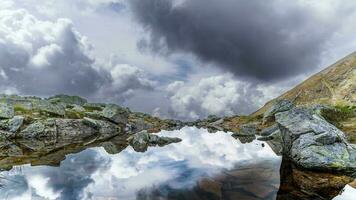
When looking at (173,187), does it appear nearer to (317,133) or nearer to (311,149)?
(311,149)

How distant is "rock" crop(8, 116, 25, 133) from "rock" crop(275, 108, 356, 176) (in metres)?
57.6

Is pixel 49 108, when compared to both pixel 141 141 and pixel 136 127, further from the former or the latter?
pixel 141 141

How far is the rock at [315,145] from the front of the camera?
32062 millimetres

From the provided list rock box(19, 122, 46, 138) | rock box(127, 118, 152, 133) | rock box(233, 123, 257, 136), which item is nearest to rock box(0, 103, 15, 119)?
rock box(19, 122, 46, 138)

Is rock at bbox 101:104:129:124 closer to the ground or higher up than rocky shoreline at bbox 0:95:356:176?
higher up

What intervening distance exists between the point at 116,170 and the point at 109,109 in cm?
6872

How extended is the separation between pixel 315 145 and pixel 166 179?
17333 mm

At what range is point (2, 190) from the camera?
84.9 ft

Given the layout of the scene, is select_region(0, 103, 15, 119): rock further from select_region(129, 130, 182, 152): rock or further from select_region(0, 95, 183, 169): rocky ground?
select_region(129, 130, 182, 152): rock

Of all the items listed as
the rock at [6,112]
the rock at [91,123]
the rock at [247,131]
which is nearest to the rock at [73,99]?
the rock at [91,123]

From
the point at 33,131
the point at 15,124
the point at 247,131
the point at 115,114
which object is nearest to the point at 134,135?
the point at 33,131

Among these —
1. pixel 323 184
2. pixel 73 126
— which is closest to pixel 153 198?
pixel 323 184

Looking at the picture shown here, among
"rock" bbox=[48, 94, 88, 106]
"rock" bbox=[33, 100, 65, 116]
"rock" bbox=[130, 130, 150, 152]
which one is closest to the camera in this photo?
"rock" bbox=[130, 130, 150, 152]

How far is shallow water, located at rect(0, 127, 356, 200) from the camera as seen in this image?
83.4 feet
